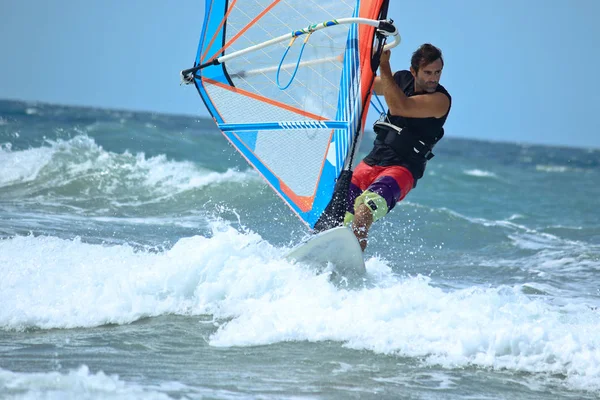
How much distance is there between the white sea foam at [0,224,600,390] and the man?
0.53 metres

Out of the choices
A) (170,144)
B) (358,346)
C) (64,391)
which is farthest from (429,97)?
(170,144)

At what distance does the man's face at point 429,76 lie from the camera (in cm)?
470

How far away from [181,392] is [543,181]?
22.6 meters

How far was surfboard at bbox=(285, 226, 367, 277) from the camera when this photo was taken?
15.8 feet

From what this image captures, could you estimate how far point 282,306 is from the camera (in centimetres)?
482

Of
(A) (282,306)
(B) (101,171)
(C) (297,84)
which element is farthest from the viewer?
(B) (101,171)

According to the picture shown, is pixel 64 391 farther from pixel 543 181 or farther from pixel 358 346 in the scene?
pixel 543 181

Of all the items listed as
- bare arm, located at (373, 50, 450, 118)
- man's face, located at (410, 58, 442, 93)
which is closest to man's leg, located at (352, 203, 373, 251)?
bare arm, located at (373, 50, 450, 118)

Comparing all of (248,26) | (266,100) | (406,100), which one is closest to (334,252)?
(406,100)

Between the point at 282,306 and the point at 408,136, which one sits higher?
the point at 408,136

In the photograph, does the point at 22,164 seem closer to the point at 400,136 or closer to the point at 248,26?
the point at 248,26

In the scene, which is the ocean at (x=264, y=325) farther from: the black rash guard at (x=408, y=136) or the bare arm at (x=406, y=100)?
the bare arm at (x=406, y=100)

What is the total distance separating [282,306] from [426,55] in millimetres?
1768

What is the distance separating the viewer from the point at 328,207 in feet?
16.6
